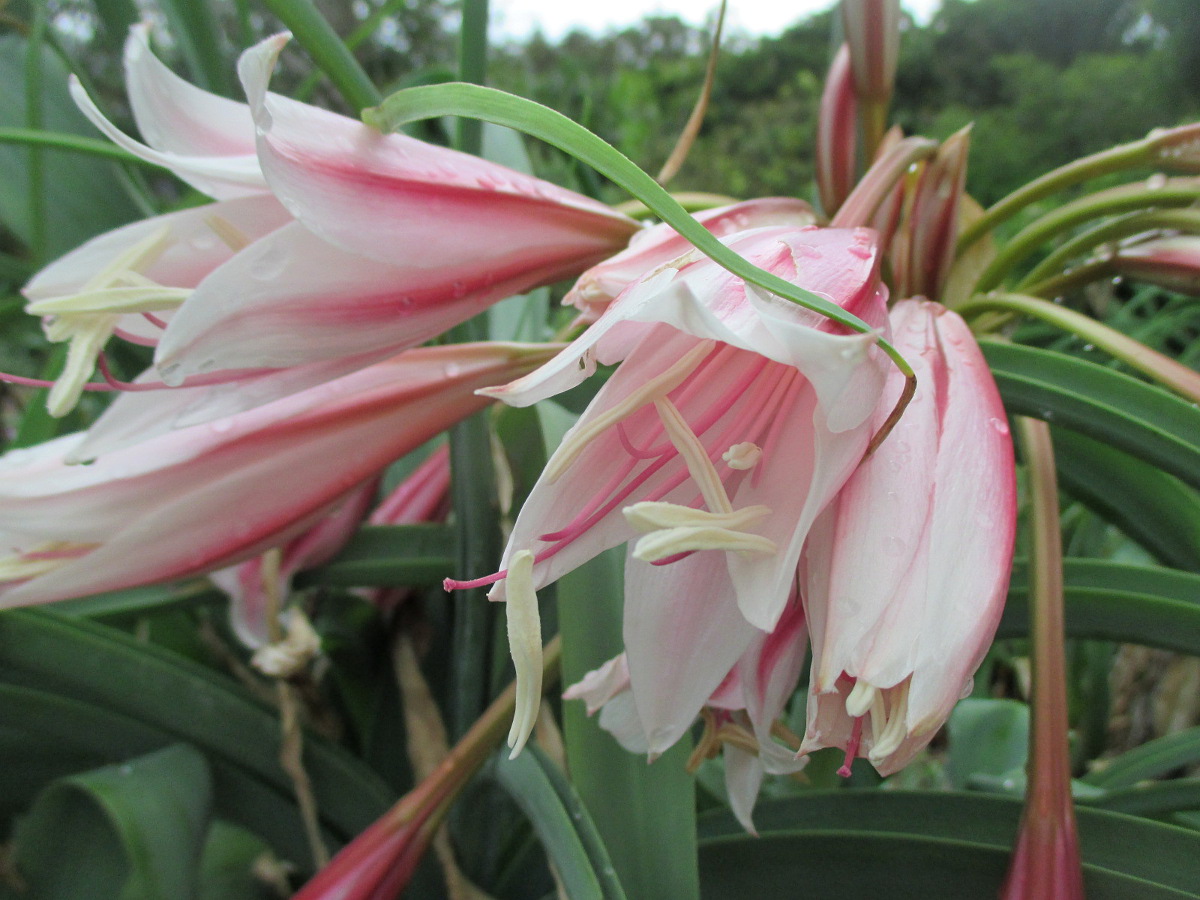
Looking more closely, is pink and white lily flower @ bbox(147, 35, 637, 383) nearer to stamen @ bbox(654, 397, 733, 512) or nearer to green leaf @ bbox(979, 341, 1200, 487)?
stamen @ bbox(654, 397, 733, 512)

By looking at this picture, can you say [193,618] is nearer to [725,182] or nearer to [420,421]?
[420,421]

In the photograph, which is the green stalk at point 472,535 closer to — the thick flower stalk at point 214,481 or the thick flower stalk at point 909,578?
the thick flower stalk at point 214,481

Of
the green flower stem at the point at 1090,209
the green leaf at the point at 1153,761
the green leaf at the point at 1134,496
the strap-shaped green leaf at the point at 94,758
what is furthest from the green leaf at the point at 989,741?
the strap-shaped green leaf at the point at 94,758

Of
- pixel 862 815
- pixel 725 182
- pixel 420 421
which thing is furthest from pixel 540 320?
pixel 725 182

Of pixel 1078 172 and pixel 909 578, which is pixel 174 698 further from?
pixel 1078 172

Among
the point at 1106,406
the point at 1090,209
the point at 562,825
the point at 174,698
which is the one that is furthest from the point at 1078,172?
the point at 174,698

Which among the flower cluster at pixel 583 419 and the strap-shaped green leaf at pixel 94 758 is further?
the strap-shaped green leaf at pixel 94 758
